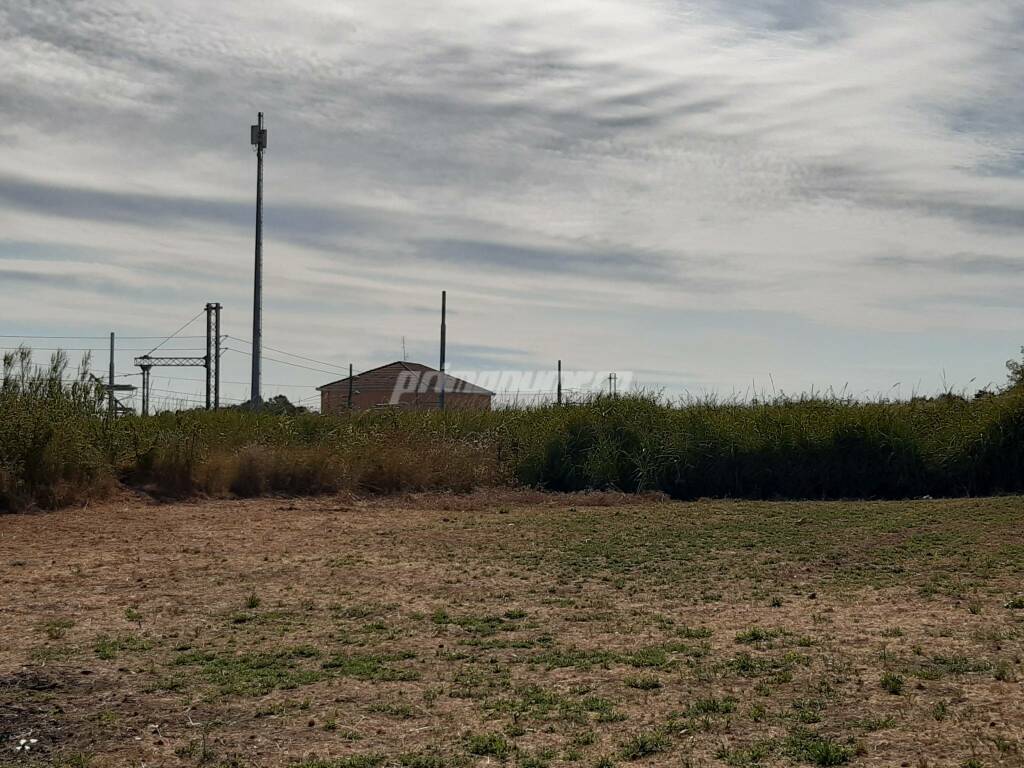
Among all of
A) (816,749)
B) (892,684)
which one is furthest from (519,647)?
(816,749)

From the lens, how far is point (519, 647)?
6.18 metres

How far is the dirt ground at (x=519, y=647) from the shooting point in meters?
4.48

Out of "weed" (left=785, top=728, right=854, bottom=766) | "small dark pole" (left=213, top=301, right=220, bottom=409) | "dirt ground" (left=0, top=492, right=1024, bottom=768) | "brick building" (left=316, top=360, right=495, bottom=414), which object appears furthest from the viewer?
"brick building" (left=316, top=360, right=495, bottom=414)

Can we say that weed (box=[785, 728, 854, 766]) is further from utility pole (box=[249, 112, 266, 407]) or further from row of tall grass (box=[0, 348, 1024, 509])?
utility pole (box=[249, 112, 266, 407])

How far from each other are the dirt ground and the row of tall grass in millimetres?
3622

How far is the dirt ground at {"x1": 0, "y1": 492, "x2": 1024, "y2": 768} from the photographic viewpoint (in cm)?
448

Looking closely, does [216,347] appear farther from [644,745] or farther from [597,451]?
[644,745]

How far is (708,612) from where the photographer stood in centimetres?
709

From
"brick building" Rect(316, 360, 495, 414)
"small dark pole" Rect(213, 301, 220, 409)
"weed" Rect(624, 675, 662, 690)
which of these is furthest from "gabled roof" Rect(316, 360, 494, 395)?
"weed" Rect(624, 675, 662, 690)

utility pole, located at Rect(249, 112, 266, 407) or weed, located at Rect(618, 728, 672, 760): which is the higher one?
utility pole, located at Rect(249, 112, 266, 407)

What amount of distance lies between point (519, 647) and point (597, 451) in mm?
10756

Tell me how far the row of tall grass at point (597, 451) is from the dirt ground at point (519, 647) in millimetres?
3622

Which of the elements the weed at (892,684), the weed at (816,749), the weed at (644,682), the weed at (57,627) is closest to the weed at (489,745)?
the weed at (644,682)

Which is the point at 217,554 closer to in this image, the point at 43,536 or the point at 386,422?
the point at 43,536
